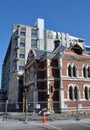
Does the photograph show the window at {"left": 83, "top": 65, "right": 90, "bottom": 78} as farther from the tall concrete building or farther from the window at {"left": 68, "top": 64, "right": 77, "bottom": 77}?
the tall concrete building

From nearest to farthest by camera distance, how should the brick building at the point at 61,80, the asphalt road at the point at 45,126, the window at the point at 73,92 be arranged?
the asphalt road at the point at 45,126
the brick building at the point at 61,80
the window at the point at 73,92

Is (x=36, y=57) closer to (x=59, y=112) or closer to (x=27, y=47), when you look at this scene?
(x=59, y=112)

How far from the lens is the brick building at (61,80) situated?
41000 mm

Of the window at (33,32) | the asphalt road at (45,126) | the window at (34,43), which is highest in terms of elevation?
the window at (33,32)

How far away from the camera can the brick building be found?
41.0 metres

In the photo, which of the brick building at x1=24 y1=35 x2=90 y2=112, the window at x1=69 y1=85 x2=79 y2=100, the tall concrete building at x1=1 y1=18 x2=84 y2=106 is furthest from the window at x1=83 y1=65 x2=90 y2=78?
the tall concrete building at x1=1 y1=18 x2=84 y2=106

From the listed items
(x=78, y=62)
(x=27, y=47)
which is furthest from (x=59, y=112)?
(x=27, y=47)

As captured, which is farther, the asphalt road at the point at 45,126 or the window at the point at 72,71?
the window at the point at 72,71

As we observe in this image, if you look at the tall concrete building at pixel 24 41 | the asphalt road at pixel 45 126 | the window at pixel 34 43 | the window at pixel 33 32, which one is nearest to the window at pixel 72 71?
the asphalt road at pixel 45 126

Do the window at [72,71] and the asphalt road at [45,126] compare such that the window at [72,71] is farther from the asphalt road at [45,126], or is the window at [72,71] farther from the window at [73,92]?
the asphalt road at [45,126]

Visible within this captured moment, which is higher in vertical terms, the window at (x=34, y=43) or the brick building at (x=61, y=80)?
the window at (x=34, y=43)

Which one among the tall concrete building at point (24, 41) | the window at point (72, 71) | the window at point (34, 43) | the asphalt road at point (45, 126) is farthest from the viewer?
the window at point (34, 43)

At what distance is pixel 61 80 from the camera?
4103 cm

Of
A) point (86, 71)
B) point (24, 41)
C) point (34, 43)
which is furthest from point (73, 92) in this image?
point (34, 43)
